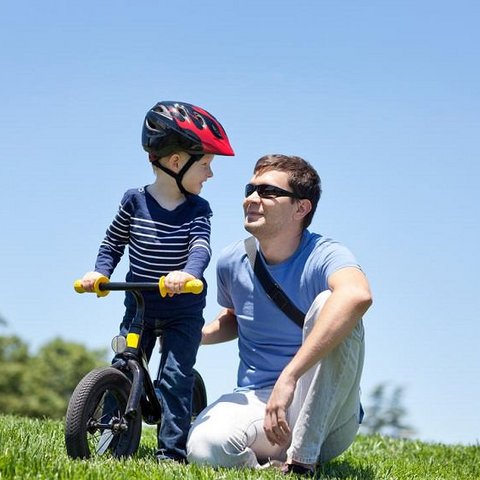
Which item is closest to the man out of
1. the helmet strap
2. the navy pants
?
the navy pants

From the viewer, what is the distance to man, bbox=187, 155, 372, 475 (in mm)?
5656

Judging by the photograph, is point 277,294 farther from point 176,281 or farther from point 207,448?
point 207,448

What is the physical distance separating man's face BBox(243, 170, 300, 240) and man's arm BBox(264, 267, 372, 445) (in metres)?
0.89

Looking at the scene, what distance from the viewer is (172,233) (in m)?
6.10

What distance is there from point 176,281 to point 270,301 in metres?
1.02

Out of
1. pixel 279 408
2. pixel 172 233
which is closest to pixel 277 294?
pixel 172 233

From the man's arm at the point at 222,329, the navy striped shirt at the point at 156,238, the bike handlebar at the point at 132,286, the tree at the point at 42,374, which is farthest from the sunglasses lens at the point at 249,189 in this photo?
the tree at the point at 42,374

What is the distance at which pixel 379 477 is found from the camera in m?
6.62

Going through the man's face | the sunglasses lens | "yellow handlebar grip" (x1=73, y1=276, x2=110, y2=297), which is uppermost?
the sunglasses lens

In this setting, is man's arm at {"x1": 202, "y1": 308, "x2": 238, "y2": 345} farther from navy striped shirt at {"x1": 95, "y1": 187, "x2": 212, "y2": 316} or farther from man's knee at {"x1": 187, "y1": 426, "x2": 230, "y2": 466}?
man's knee at {"x1": 187, "y1": 426, "x2": 230, "y2": 466}

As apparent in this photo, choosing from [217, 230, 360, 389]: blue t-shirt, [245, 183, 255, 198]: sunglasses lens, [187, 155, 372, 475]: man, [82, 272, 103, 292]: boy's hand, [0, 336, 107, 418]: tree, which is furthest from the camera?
[0, 336, 107, 418]: tree

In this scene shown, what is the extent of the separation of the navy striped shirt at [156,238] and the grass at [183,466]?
3.64 feet

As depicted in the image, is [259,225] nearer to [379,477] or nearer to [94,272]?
[94,272]

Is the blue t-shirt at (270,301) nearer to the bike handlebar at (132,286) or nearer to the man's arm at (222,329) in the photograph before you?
the man's arm at (222,329)
